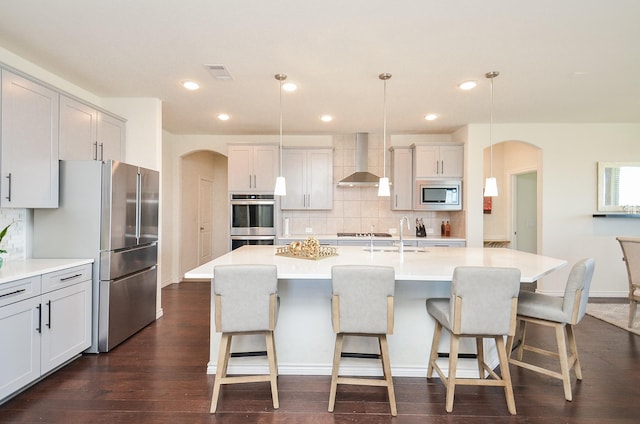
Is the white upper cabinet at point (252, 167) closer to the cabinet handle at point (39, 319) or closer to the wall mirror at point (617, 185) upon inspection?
the cabinet handle at point (39, 319)

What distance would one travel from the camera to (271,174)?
17.3 feet

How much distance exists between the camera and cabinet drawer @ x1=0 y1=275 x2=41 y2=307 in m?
2.19

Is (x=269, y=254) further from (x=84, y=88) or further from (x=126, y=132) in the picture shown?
(x=84, y=88)

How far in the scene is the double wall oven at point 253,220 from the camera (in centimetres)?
520

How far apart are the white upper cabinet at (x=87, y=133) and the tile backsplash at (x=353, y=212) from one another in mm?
2711

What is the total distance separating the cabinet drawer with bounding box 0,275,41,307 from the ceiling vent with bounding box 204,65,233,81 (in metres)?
2.18

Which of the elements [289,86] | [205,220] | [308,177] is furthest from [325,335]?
[205,220]

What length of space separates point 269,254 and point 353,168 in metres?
2.99

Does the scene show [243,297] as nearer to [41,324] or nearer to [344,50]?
[41,324]

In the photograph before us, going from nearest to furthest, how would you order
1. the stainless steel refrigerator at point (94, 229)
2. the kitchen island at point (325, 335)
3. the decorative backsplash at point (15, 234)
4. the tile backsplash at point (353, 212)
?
the kitchen island at point (325, 335)
the decorative backsplash at point (15, 234)
the stainless steel refrigerator at point (94, 229)
the tile backsplash at point (353, 212)

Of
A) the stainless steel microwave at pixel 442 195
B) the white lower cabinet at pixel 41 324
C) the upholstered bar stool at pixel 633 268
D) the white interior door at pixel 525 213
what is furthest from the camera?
the white interior door at pixel 525 213

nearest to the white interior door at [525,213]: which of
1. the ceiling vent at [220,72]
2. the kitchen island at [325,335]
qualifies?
the kitchen island at [325,335]

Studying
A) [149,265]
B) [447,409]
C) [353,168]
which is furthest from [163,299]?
[447,409]

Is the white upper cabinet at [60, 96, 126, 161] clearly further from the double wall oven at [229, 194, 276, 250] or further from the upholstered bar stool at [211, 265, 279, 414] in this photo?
the upholstered bar stool at [211, 265, 279, 414]
